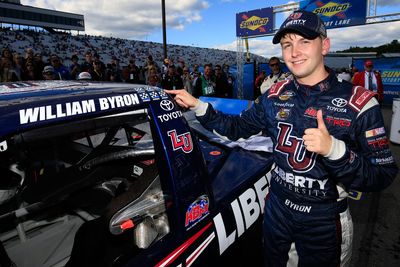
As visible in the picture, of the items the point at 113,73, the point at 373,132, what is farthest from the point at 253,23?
the point at 373,132

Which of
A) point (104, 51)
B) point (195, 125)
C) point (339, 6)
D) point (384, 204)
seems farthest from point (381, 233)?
point (104, 51)

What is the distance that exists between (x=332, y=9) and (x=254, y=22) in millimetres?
3368

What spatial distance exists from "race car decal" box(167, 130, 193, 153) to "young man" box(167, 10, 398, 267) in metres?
0.45

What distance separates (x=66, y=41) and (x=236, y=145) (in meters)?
54.4

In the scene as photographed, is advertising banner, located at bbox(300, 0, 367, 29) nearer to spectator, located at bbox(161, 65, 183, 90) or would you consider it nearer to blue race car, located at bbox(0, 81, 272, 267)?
spectator, located at bbox(161, 65, 183, 90)

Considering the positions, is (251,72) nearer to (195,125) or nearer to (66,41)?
(195,125)

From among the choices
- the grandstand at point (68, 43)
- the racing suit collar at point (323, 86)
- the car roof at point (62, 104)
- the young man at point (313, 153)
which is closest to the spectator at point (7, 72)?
the car roof at point (62, 104)

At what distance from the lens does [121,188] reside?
2008 millimetres

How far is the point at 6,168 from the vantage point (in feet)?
6.50

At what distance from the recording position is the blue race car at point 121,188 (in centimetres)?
122

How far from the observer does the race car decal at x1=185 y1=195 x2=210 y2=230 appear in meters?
1.35

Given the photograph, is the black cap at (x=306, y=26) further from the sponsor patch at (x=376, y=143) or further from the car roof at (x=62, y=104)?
the car roof at (x=62, y=104)

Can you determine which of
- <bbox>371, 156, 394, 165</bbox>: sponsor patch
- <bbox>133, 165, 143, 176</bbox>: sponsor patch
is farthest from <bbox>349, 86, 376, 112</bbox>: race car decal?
<bbox>133, 165, 143, 176</bbox>: sponsor patch

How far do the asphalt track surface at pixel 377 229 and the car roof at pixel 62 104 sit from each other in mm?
2344
